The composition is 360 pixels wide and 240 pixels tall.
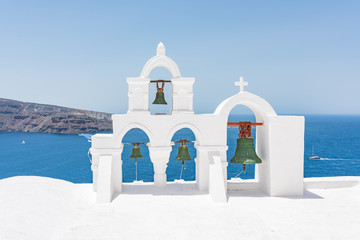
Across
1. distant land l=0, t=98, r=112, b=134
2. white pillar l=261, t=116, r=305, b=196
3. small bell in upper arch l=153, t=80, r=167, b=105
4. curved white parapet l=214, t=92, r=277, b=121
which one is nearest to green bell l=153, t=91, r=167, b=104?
small bell in upper arch l=153, t=80, r=167, b=105

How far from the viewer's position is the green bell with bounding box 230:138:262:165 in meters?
10.4

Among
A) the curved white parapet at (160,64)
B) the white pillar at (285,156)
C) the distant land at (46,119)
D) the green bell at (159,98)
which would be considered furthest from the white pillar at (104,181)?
the distant land at (46,119)

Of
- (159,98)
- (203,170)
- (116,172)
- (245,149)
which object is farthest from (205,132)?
(116,172)

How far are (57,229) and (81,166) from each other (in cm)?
4224

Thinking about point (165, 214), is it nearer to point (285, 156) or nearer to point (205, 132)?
point (205, 132)

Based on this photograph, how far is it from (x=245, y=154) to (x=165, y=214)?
14.7ft

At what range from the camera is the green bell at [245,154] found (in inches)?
409

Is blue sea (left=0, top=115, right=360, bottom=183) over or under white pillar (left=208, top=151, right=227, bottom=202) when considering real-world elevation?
under

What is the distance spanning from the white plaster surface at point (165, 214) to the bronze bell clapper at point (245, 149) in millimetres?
1484

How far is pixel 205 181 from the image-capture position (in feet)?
34.6

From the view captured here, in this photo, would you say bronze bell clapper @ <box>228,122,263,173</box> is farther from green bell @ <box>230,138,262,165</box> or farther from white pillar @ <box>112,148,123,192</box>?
white pillar @ <box>112,148,123,192</box>

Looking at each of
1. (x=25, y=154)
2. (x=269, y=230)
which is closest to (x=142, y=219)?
(x=269, y=230)

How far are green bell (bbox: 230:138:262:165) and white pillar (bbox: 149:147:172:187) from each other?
2846 millimetres

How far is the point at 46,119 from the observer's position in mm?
112188
